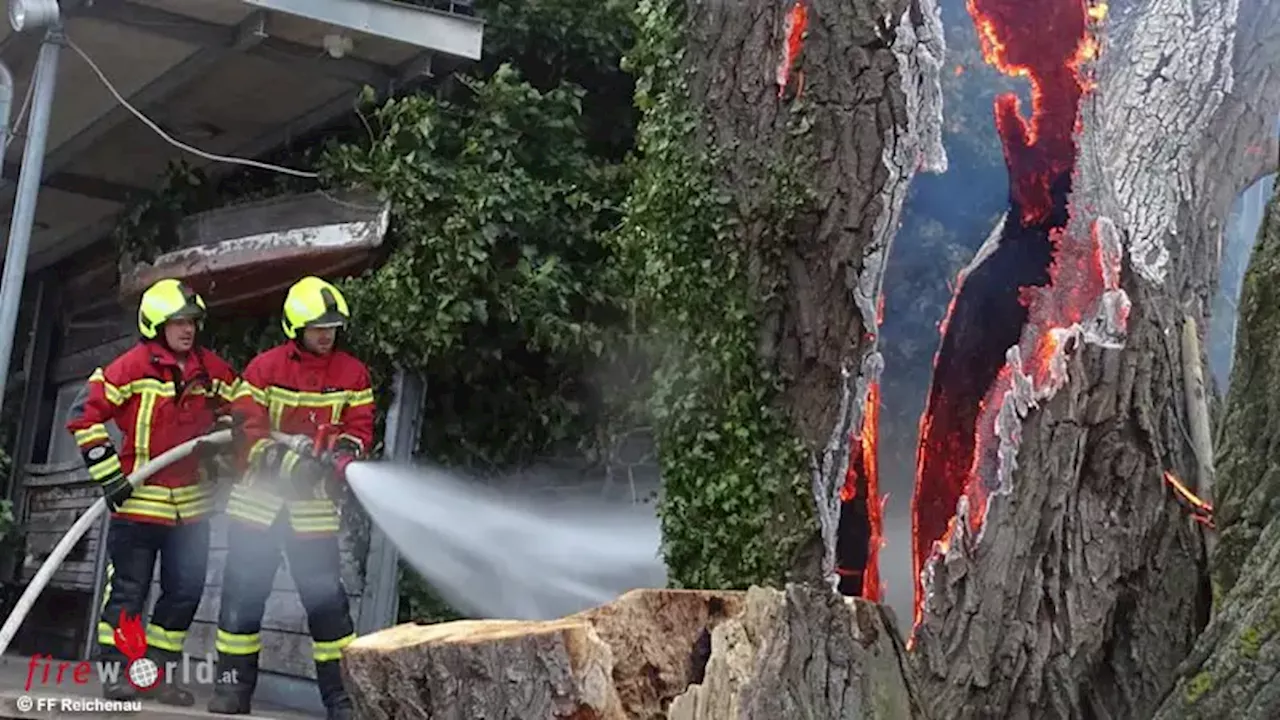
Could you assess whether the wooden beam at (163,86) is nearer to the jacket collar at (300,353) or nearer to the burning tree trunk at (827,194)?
the jacket collar at (300,353)

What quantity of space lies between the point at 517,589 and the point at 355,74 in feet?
8.85

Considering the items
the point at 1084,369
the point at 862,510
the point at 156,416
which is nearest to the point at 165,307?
the point at 156,416

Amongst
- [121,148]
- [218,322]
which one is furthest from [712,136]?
[121,148]

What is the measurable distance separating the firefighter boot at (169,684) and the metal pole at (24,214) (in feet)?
4.28

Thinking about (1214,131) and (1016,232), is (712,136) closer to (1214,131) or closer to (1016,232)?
(1016,232)

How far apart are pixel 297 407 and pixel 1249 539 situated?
3.87 meters

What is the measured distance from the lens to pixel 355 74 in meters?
7.44

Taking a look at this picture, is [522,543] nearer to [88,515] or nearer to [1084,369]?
[88,515]

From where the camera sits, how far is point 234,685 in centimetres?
603

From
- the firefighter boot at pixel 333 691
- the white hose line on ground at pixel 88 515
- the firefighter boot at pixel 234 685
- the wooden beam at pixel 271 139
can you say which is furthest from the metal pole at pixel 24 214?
the wooden beam at pixel 271 139

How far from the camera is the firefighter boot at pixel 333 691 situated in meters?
5.86

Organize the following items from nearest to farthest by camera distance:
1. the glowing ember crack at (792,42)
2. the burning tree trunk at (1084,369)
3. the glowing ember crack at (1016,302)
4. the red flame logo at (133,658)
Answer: the burning tree trunk at (1084,369), the glowing ember crack at (1016,302), the glowing ember crack at (792,42), the red flame logo at (133,658)

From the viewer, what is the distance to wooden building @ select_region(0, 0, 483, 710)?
6.76m

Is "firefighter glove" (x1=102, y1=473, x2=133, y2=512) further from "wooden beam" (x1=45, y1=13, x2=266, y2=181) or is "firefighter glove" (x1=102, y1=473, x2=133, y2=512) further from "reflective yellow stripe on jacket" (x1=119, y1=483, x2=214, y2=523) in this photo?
"wooden beam" (x1=45, y1=13, x2=266, y2=181)
